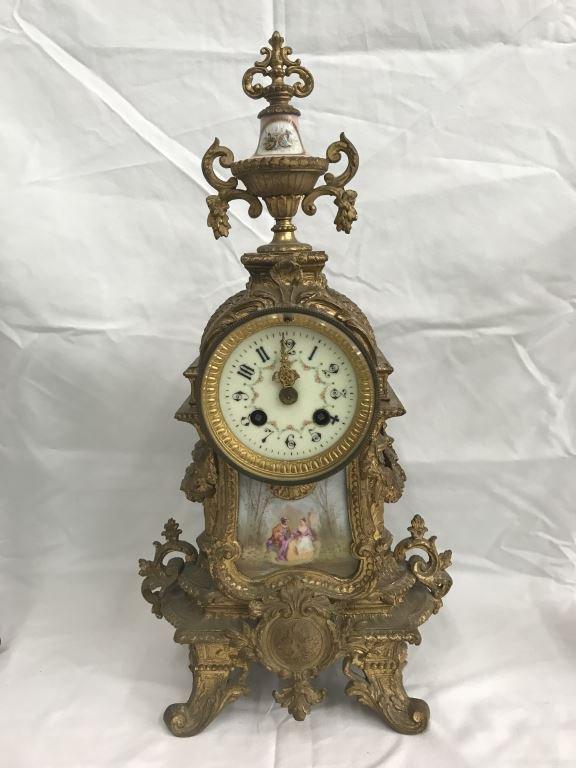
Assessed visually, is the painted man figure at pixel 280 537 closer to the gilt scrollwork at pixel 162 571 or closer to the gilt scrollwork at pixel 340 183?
the gilt scrollwork at pixel 162 571

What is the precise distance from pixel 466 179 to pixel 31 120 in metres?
1.36

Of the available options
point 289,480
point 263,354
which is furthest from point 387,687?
point 263,354

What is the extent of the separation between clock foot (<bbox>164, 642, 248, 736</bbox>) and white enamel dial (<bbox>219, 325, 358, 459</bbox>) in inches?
21.7

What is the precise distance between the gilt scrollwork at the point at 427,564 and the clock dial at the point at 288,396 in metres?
0.36

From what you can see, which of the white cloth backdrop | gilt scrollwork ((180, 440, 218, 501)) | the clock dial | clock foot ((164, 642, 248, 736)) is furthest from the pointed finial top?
clock foot ((164, 642, 248, 736))

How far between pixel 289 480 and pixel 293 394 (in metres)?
0.20

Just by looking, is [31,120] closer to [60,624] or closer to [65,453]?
[65,453]

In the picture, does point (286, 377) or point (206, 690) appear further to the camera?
point (206, 690)

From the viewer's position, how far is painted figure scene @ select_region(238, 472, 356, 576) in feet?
6.65

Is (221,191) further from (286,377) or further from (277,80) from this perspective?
(286,377)

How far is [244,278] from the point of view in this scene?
2.67 m

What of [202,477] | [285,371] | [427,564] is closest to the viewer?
[285,371]

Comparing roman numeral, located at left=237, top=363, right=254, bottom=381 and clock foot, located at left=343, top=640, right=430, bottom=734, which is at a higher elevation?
roman numeral, located at left=237, top=363, right=254, bottom=381

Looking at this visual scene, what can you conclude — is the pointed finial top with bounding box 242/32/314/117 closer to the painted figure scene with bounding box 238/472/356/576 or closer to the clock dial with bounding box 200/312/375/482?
the clock dial with bounding box 200/312/375/482
